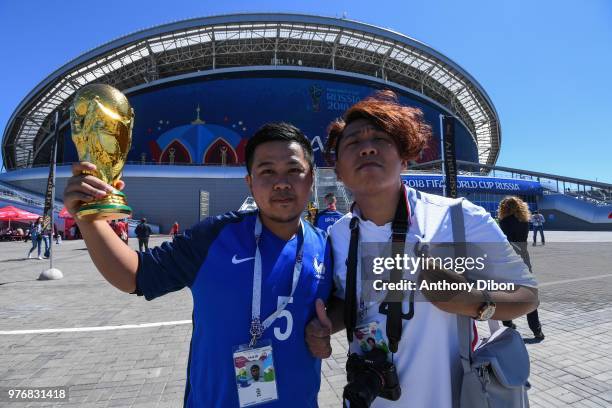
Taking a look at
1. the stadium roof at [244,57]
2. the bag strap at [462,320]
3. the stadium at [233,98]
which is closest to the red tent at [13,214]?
the stadium at [233,98]

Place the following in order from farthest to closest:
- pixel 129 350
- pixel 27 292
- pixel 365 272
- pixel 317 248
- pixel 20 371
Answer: pixel 27 292 < pixel 129 350 < pixel 20 371 < pixel 317 248 < pixel 365 272

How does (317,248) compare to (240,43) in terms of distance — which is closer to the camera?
(317,248)

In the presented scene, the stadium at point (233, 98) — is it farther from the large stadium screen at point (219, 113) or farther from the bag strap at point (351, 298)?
the bag strap at point (351, 298)

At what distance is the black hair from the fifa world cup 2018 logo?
33869 mm

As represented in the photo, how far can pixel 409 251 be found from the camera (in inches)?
55.9

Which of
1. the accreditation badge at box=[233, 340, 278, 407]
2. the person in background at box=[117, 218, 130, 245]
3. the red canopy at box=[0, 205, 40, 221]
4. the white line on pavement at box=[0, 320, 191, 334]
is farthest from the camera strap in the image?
the red canopy at box=[0, 205, 40, 221]

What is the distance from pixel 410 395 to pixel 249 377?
0.67m

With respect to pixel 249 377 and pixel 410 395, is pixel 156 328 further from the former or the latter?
pixel 410 395

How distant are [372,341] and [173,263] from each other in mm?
954

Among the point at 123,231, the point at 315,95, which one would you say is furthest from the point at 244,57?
the point at 123,231

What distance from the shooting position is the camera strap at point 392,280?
4.34ft

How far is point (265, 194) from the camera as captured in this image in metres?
1.51

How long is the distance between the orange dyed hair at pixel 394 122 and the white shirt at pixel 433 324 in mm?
329

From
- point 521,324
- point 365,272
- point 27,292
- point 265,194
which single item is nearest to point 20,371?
point 265,194
